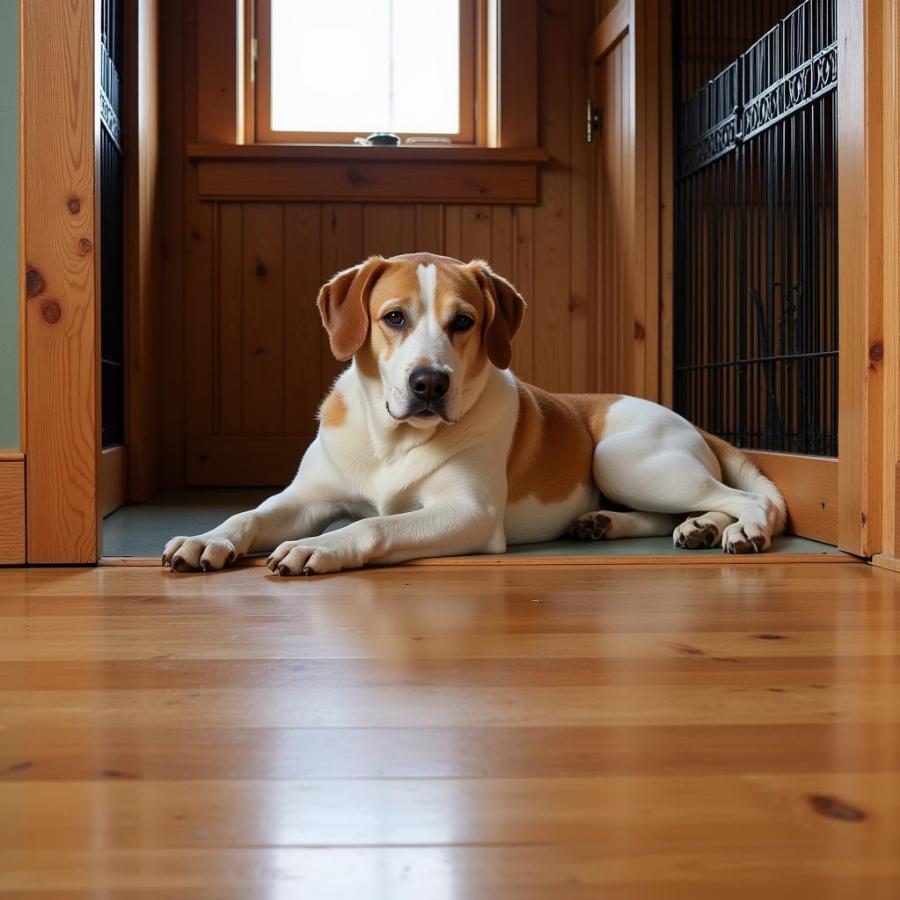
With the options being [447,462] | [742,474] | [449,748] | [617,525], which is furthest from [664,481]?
[449,748]

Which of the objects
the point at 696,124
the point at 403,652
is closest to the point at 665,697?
the point at 403,652

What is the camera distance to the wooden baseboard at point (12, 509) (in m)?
2.42

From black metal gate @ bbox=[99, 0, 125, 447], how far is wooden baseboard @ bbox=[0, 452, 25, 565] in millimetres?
1100

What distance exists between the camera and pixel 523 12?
454 cm

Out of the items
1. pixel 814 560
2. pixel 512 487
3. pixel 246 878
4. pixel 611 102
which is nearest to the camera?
pixel 246 878

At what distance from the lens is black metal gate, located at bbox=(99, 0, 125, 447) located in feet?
11.8

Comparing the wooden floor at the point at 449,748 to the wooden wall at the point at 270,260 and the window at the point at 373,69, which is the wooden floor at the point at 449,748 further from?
the window at the point at 373,69

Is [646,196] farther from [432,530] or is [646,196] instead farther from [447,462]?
[432,530]

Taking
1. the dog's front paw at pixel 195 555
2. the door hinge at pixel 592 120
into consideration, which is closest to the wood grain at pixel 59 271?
the dog's front paw at pixel 195 555

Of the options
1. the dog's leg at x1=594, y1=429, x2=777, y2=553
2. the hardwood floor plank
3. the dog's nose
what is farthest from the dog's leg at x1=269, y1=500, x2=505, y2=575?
the hardwood floor plank

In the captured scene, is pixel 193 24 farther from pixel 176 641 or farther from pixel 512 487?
pixel 176 641

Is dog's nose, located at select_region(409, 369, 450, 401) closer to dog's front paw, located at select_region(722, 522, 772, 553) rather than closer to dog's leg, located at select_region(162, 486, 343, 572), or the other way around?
dog's leg, located at select_region(162, 486, 343, 572)

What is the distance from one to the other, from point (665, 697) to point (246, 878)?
646 mm

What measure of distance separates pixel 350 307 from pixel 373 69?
8.09 feet
